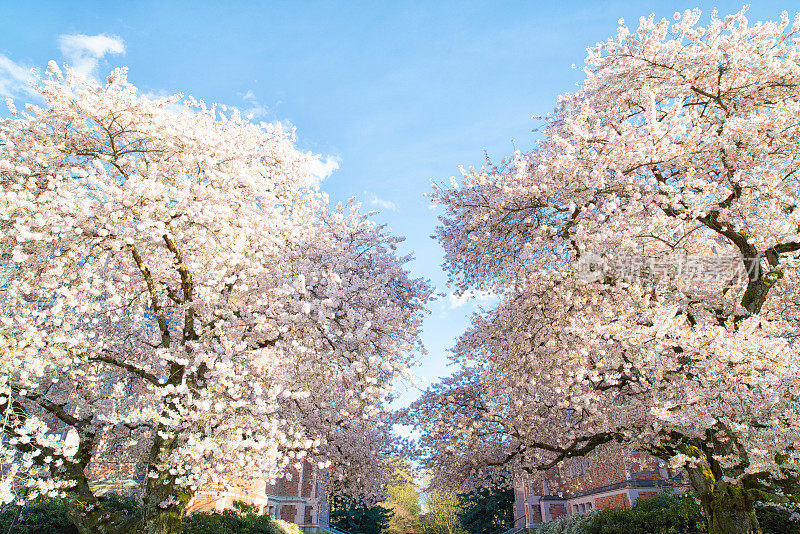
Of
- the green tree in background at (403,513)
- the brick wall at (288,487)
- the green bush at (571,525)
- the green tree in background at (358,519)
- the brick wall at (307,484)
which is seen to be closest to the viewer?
the green bush at (571,525)

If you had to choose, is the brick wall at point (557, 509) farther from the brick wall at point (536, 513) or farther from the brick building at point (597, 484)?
the brick wall at point (536, 513)

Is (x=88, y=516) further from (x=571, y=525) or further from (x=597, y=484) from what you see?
(x=597, y=484)

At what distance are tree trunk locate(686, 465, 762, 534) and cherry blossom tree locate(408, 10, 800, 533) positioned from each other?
0.9 inches

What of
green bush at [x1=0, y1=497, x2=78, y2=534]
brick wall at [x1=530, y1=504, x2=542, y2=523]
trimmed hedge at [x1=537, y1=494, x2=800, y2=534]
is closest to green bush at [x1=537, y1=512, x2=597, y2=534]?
trimmed hedge at [x1=537, y1=494, x2=800, y2=534]

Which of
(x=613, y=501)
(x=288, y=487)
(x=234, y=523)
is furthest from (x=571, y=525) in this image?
(x=288, y=487)

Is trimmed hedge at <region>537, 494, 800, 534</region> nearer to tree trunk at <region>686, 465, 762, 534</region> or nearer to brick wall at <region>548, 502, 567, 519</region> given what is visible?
tree trunk at <region>686, 465, 762, 534</region>

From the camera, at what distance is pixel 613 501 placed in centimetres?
2370

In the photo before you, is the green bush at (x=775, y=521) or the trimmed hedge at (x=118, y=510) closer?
the green bush at (x=775, y=521)

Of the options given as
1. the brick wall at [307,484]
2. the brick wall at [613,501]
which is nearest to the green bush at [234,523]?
the brick wall at [307,484]

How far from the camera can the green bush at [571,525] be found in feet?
65.7

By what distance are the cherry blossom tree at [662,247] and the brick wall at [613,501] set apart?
43.2ft

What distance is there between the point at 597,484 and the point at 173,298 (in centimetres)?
2559

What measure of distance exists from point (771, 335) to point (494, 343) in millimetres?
6560

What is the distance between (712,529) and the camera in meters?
9.23
